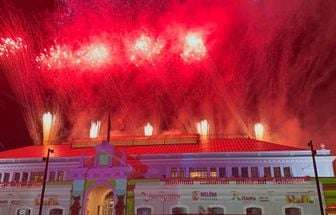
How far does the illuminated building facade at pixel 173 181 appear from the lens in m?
33.4

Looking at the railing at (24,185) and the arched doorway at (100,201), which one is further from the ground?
the railing at (24,185)

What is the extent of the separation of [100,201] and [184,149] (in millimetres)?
12072

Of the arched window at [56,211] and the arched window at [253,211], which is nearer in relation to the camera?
the arched window at [253,211]

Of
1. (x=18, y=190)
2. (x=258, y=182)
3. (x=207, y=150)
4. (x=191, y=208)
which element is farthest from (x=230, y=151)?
(x=18, y=190)

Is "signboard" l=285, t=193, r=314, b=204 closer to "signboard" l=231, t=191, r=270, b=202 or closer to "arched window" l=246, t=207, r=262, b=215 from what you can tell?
"signboard" l=231, t=191, r=270, b=202

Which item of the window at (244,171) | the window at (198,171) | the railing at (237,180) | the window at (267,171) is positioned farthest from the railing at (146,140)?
the railing at (237,180)

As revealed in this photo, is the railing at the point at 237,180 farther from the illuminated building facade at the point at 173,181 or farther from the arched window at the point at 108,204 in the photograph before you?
the arched window at the point at 108,204

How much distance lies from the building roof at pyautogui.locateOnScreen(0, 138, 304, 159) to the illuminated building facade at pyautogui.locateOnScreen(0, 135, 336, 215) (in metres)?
0.13

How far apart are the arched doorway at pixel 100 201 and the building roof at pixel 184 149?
19.0ft

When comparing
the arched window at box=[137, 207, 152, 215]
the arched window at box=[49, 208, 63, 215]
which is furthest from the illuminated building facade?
the arched window at box=[49, 208, 63, 215]

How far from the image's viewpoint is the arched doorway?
36156 mm

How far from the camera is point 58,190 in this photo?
3612cm

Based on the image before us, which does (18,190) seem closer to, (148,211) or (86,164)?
(86,164)

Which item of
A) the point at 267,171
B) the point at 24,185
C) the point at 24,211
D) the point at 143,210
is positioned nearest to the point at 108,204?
the point at 143,210
